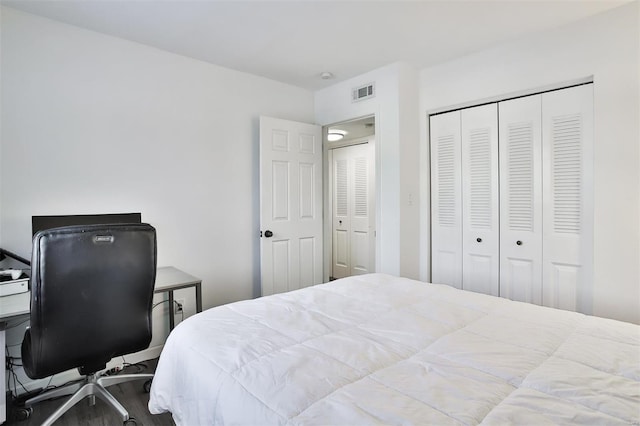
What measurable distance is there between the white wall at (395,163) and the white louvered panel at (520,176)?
0.84 m

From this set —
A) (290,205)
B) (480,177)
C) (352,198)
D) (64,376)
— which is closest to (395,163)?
(480,177)

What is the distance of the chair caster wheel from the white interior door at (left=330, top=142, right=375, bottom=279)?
3812mm

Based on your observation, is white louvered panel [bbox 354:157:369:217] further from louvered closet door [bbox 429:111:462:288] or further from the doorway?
louvered closet door [bbox 429:111:462:288]

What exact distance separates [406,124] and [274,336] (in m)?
2.54

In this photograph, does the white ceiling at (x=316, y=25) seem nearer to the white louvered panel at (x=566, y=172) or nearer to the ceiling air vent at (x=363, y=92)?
the ceiling air vent at (x=363, y=92)

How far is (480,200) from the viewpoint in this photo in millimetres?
3123

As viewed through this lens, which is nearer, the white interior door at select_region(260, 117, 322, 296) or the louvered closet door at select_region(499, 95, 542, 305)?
the louvered closet door at select_region(499, 95, 542, 305)

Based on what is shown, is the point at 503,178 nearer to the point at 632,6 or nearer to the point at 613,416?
the point at 632,6

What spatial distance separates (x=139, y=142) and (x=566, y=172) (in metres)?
3.30

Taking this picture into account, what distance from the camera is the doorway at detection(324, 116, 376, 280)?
5.01 m

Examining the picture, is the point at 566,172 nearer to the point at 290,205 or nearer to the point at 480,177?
the point at 480,177

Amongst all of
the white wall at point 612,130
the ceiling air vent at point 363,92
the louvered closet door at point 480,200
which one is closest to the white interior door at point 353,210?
the ceiling air vent at point 363,92

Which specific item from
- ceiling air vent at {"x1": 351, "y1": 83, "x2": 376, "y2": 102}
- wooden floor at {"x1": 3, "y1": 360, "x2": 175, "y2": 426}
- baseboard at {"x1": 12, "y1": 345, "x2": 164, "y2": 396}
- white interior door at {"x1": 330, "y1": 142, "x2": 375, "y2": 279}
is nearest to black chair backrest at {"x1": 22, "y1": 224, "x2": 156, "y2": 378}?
wooden floor at {"x1": 3, "y1": 360, "x2": 175, "y2": 426}

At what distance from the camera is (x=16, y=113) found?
2.32 meters
